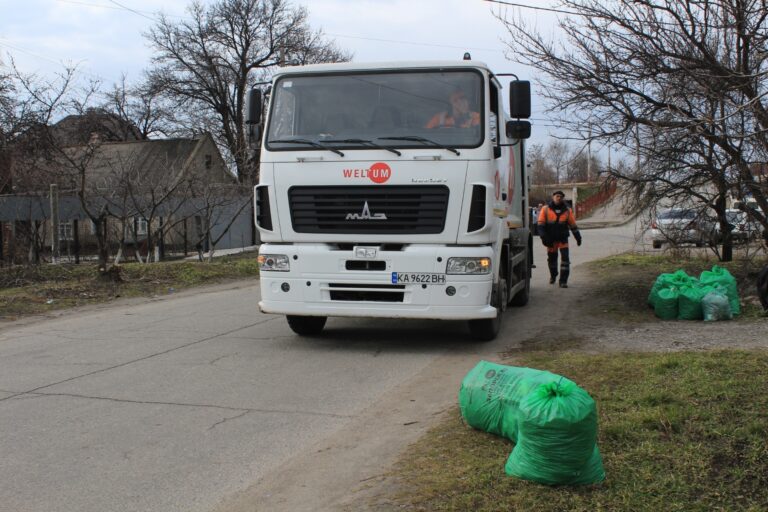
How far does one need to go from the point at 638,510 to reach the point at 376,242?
5.07m

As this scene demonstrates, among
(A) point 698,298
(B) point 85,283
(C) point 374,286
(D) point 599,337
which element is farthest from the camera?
(B) point 85,283

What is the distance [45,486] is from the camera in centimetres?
451

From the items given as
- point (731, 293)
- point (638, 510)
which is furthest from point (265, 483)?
point (731, 293)

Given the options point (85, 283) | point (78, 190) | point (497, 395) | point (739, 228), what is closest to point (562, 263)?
point (739, 228)

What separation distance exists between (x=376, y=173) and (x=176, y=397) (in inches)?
126

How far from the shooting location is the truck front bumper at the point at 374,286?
8180 millimetres

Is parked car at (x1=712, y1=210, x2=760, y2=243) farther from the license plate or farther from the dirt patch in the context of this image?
the license plate

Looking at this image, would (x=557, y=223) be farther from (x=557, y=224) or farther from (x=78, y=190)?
(x=78, y=190)

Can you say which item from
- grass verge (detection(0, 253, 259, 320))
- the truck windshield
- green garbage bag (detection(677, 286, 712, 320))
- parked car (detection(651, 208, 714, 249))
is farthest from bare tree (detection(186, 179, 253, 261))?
green garbage bag (detection(677, 286, 712, 320))

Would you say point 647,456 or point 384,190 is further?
point 384,190

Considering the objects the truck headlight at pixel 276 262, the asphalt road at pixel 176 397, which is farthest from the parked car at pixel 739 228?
the truck headlight at pixel 276 262

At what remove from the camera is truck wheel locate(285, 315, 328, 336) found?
945cm

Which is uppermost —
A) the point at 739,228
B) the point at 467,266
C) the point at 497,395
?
the point at 739,228

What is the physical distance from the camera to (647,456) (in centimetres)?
428
